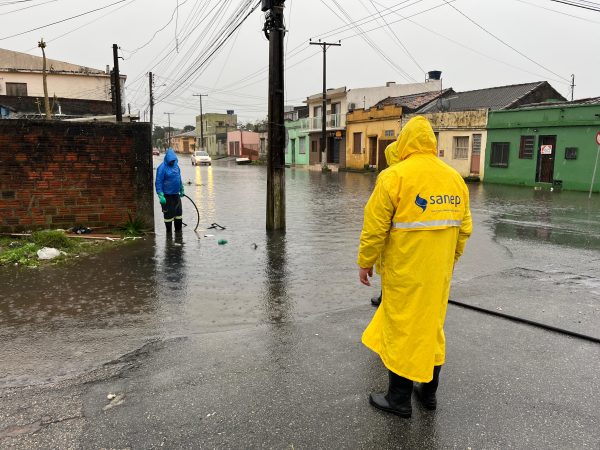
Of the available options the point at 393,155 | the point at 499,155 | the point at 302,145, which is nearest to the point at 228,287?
the point at 393,155

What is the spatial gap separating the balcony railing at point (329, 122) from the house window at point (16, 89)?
82.2 feet

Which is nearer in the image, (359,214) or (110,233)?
(110,233)

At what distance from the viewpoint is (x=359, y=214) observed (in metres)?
13.4

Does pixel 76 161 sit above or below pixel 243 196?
above

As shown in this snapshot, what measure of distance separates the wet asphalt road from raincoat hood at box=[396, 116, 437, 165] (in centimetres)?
170

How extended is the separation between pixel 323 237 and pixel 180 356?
599cm

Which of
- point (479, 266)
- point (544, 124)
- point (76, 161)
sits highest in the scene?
point (544, 124)

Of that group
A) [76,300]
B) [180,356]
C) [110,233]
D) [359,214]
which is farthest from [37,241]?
[359,214]

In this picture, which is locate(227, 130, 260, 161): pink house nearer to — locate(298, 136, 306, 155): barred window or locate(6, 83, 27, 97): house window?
locate(298, 136, 306, 155): barred window

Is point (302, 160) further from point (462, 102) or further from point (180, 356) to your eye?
point (180, 356)

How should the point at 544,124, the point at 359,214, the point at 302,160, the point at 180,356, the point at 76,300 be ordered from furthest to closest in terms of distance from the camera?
the point at 302,160, the point at 544,124, the point at 359,214, the point at 76,300, the point at 180,356

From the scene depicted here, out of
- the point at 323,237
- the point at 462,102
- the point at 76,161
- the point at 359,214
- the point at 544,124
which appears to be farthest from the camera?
the point at 462,102

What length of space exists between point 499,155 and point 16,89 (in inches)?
1520

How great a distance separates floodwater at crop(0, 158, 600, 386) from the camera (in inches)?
174
